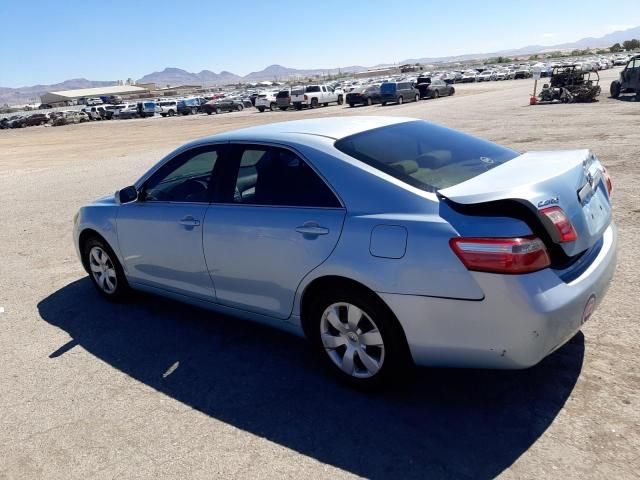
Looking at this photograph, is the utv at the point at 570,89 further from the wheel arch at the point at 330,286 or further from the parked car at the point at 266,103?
the wheel arch at the point at 330,286

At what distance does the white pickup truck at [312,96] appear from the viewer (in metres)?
44.5

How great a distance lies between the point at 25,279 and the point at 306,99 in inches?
1580

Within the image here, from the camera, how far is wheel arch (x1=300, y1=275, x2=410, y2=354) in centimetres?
310

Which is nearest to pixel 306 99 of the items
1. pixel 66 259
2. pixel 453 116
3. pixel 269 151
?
pixel 453 116

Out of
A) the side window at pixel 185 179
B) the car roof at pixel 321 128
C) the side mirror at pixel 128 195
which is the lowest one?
the side mirror at pixel 128 195

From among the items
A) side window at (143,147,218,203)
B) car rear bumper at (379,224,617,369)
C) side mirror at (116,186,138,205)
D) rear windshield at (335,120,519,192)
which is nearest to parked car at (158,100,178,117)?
side mirror at (116,186,138,205)

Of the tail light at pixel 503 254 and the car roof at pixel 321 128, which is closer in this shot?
the tail light at pixel 503 254

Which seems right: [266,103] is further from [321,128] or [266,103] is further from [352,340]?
[352,340]

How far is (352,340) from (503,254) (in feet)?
3.68

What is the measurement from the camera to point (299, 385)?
360 cm

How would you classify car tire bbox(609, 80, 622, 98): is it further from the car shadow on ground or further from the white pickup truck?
the car shadow on ground

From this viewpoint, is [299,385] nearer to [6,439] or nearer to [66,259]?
[6,439]

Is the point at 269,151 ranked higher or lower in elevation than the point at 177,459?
higher

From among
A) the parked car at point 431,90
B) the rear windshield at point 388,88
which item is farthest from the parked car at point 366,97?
the parked car at point 431,90
